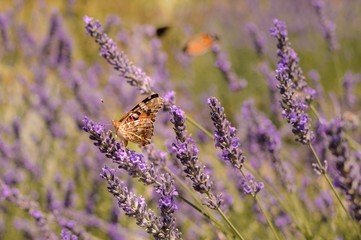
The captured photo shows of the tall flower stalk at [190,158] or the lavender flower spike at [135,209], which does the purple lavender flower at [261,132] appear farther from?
the lavender flower spike at [135,209]

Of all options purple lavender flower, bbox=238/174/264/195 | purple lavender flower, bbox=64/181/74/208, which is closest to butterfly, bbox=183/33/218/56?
purple lavender flower, bbox=64/181/74/208

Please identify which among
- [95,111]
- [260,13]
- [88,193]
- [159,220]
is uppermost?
[260,13]

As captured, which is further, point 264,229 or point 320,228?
point 264,229

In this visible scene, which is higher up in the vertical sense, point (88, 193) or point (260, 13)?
point (260, 13)

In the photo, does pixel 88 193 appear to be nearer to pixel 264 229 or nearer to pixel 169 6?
pixel 264 229

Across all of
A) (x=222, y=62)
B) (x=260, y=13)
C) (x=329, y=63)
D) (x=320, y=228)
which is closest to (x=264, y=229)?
(x=320, y=228)

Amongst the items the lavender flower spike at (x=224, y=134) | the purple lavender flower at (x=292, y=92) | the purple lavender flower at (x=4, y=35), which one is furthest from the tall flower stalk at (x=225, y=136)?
the purple lavender flower at (x=4, y=35)

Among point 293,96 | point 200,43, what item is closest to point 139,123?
point 293,96
